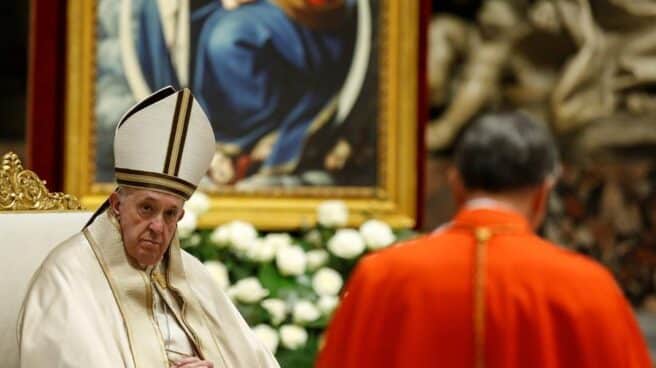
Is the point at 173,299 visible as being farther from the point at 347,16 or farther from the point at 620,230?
the point at 620,230

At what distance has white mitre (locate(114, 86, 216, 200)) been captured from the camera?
406 centimetres

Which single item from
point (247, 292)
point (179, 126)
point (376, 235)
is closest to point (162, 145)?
point (179, 126)

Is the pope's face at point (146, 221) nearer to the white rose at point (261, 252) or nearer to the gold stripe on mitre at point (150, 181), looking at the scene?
the gold stripe on mitre at point (150, 181)

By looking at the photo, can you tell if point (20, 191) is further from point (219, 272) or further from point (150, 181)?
point (219, 272)

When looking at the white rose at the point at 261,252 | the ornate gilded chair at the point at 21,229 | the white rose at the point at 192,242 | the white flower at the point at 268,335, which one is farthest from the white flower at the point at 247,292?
the ornate gilded chair at the point at 21,229

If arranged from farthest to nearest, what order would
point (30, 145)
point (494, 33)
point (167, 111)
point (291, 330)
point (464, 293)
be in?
1. point (494, 33)
2. point (30, 145)
3. point (291, 330)
4. point (167, 111)
5. point (464, 293)

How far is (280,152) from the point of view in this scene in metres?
6.55

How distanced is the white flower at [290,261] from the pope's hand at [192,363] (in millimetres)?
1405

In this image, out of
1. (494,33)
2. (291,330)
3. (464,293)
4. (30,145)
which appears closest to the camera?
(464,293)

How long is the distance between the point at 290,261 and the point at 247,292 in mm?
298

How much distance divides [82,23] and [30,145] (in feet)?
1.96

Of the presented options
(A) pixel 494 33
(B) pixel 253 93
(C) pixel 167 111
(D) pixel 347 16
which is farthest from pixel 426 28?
(A) pixel 494 33

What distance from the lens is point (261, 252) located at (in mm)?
5480

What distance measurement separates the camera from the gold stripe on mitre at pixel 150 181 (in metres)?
4.04
